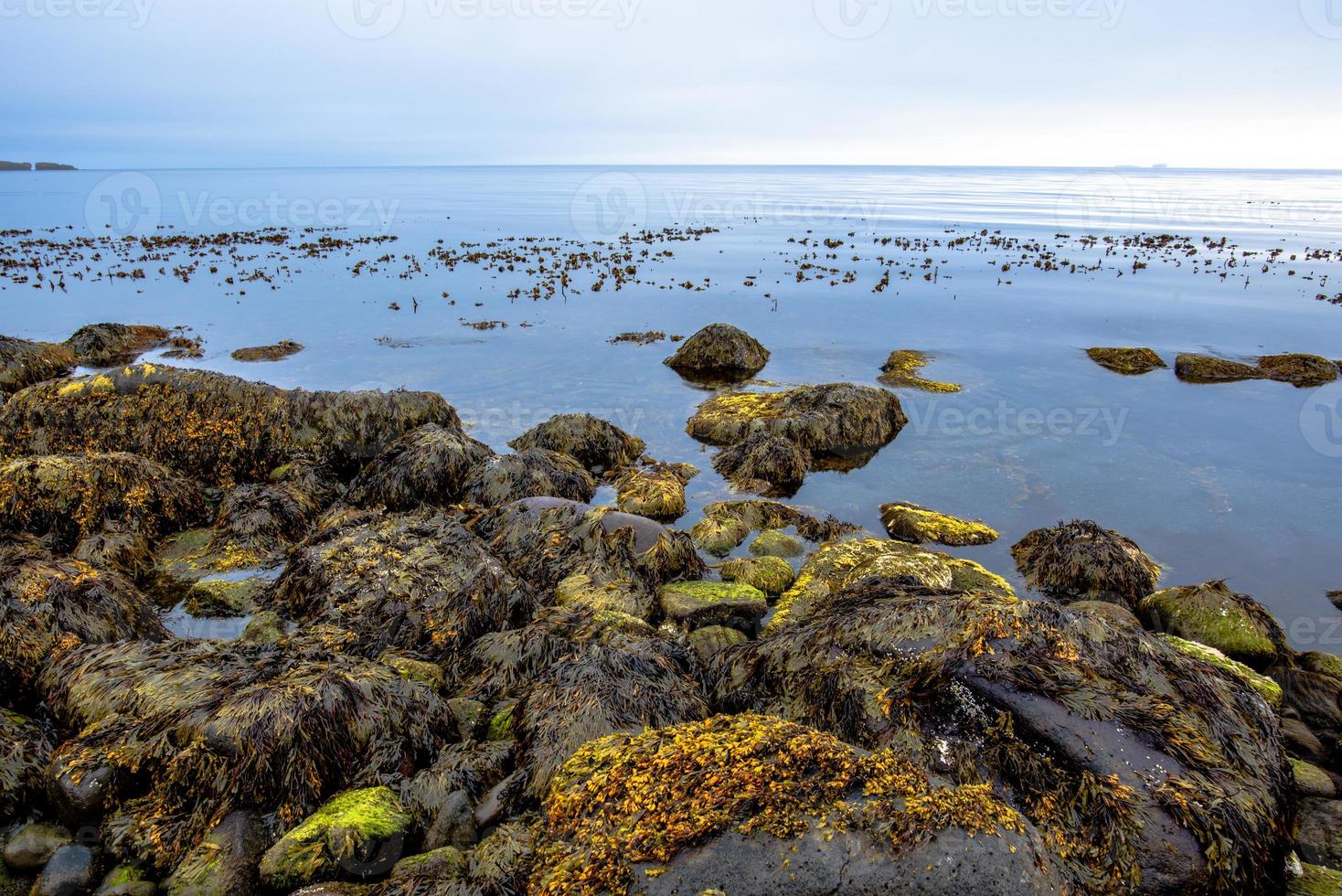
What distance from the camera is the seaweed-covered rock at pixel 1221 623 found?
706 cm

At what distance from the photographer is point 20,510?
8711mm

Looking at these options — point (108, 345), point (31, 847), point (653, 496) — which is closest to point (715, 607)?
point (653, 496)

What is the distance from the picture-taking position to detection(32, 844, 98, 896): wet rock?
12.3 ft

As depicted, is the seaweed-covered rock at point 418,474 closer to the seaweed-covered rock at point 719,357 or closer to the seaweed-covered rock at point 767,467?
the seaweed-covered rock at point 767,467

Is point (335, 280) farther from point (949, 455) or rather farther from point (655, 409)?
point (949, 455)

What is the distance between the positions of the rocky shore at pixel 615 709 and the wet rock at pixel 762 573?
0.04 meters

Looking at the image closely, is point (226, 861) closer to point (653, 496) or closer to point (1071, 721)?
point (1071, 721)

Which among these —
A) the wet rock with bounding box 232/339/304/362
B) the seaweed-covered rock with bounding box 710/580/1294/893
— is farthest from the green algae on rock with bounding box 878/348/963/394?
the wet rock with bounding box 232/339/304/362

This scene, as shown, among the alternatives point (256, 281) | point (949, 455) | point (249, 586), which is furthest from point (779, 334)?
point (256, 281)

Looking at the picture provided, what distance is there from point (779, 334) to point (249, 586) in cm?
1850

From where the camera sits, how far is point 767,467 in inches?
468

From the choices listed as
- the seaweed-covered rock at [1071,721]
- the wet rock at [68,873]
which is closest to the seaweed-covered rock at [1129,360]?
the seaweed-covered rock at [1071,721]

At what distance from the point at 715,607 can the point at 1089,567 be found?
16.3 feet

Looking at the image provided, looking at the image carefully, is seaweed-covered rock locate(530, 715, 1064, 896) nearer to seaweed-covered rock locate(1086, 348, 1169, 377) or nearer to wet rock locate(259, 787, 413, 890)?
wet rock locate(259, 787, 413, 890)
